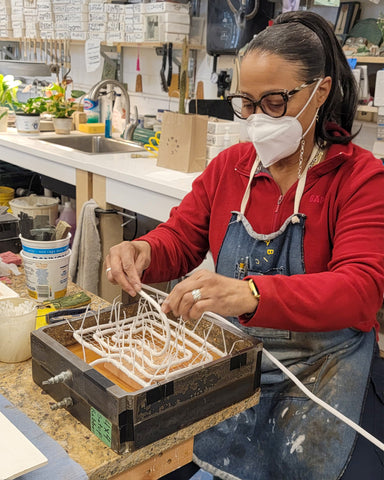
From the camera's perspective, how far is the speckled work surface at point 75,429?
0.83 metres

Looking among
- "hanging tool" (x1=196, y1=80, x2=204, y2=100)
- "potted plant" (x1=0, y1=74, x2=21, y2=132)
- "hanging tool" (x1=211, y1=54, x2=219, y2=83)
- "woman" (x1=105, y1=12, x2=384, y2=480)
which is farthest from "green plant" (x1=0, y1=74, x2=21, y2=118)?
"woman" (x1=105, y1=12, x2=384, y2=480)

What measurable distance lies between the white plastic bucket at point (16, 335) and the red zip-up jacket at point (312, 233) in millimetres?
391

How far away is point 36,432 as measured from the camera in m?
0.86

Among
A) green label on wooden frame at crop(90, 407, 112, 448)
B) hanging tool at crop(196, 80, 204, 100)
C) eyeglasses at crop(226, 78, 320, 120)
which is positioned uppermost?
eyeglasses at crop(226, 78, 320, 120)

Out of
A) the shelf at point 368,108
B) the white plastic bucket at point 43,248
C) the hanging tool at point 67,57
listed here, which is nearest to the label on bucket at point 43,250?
the white plastic bucket at point 43,248

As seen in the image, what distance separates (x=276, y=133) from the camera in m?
1.32

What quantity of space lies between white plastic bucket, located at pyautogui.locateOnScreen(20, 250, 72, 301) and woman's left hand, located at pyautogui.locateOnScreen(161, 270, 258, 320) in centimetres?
44

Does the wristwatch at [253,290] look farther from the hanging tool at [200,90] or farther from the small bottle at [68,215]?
the hanging tool at [200,90]

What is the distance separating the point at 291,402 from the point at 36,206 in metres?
2.00

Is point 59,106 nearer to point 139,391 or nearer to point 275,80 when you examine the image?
point 275,80

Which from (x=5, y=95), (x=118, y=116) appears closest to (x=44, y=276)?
(x=5, y=95)

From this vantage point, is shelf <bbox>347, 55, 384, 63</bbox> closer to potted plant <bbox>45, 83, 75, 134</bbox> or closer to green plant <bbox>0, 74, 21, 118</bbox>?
potted plant <bbox>45, 83, 75, 134</bbox>

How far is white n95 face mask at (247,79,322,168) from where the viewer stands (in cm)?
132

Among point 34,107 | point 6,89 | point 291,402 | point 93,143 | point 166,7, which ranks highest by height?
point 166,7
